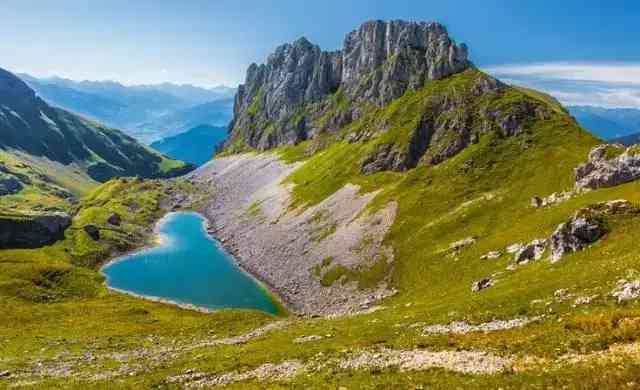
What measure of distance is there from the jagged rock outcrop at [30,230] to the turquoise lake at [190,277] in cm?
2395

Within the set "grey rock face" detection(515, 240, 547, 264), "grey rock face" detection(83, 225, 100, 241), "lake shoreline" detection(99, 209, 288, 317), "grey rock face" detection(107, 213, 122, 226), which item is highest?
A: "grey rock face" detection(107, 213, 122, 226)

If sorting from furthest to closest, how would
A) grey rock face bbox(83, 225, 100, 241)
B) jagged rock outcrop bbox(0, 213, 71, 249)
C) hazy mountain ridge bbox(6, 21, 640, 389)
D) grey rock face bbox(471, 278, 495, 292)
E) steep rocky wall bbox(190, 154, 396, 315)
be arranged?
grey rock face bbox(83, 225, 100, 241) → jagged rock outcrop bbox(0, 213, 71, 249) → steep rocky wall bbox(190, 154, 396, 315) → grey rock face bbox(471, 278, 495, 292) → hazy mountain ridge bbox(6, 21, 640, 389)

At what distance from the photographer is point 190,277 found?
13012cm

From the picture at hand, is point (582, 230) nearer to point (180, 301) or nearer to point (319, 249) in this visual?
point (319, 249)

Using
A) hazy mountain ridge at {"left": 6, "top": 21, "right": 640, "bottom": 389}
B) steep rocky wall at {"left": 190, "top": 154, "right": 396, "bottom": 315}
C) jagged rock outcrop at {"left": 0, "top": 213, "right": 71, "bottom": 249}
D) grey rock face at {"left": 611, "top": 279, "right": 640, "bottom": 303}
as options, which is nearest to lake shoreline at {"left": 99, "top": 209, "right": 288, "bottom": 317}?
steep rocky wall at {"left": 190, "top": 154, "right": 396, "bottom": 315}

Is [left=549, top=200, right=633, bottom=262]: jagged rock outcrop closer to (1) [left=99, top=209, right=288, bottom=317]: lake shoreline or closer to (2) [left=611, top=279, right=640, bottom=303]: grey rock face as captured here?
(2) [left=611, top=279, right=640, bottom=303]: grey rock face

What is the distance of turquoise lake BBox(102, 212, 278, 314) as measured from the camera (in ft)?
364

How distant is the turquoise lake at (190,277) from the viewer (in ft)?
364

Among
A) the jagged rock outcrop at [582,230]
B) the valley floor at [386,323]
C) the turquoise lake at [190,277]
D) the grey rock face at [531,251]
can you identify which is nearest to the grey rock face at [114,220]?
the turquoise lake at [190,277]

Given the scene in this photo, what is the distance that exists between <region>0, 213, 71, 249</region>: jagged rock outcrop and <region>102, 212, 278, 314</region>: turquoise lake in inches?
943

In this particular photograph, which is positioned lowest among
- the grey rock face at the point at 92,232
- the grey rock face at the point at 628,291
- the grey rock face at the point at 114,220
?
the grey rock face at the point at 628,291

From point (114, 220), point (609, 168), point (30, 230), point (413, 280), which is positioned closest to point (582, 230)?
point (609, 168)

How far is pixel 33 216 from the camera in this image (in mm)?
153125

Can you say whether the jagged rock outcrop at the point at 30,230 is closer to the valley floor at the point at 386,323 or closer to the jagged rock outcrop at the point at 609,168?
the valley floor at the point at 386,323
